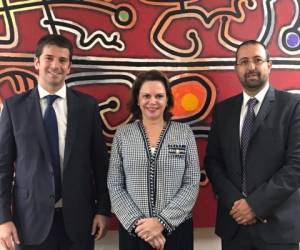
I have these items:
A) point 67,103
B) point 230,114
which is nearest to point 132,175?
point 67,103

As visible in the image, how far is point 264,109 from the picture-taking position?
6.44ft

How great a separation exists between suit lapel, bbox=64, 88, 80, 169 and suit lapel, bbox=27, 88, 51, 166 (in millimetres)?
94

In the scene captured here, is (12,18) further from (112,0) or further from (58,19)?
(112,0)

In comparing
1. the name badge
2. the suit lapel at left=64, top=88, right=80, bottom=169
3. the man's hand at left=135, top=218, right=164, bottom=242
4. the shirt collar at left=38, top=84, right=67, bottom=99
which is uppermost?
the shirt collar at left=38, top=84, right=67, bottom=99

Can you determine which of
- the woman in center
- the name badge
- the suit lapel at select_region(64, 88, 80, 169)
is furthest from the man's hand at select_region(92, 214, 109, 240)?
the name badge

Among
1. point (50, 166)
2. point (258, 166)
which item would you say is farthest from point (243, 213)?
point (50, 166)

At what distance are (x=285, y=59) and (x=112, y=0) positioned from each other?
1.20 metres

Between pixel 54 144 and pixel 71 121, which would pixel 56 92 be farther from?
pixel 54 144

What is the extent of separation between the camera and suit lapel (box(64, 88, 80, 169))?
1.88 metres

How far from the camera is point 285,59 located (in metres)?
2.50

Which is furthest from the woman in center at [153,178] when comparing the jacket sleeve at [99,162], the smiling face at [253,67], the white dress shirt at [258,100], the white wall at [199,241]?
the white wall at [199,241]

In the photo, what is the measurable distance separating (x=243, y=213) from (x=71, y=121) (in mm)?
987

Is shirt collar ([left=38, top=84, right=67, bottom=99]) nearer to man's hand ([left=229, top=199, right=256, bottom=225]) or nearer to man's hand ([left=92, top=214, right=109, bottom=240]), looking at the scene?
man's hand ([left=92, top=214, right=109, bottom=240])

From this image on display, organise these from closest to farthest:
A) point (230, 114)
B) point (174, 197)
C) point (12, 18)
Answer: point (174, 197), point (230, 114), point (12, 18)
